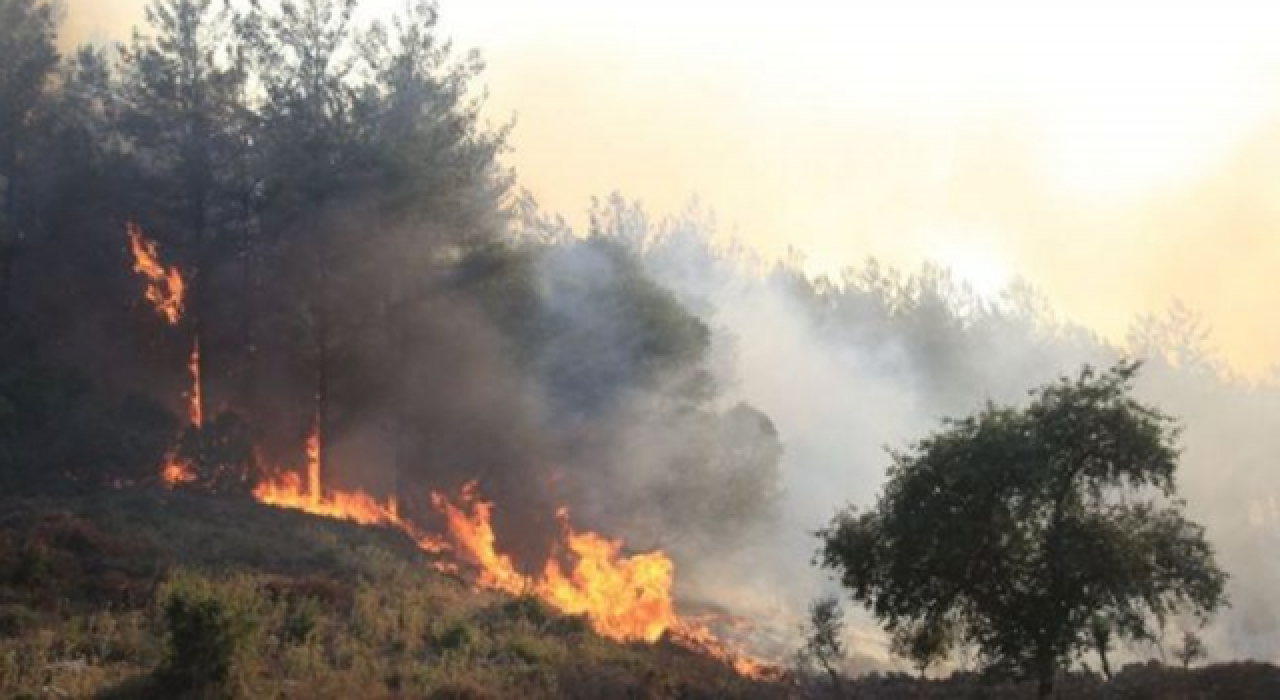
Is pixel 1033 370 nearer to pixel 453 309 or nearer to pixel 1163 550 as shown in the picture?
pixel 453 309

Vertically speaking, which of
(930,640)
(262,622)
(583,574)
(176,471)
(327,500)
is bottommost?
(930,640)

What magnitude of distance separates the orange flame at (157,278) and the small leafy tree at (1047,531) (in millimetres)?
39942

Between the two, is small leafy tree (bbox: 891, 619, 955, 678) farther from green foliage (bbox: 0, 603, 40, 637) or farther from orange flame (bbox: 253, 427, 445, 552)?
orange flame (bbox: 253, 427, 445, 552)

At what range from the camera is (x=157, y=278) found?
5106cm

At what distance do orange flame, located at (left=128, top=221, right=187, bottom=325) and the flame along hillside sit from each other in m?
0.05

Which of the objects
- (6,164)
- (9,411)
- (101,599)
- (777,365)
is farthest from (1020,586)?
(777,365)

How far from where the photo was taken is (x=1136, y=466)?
2047cm

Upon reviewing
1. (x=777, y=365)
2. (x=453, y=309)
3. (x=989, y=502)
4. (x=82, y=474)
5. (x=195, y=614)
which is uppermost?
(x=777, y=365)

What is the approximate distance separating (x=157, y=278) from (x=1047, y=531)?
43652 millimetres

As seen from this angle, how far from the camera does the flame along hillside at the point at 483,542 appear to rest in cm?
4053

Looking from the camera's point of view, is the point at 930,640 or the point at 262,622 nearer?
the point at 262,622

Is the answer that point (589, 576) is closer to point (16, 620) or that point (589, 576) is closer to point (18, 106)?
point (16, 620)

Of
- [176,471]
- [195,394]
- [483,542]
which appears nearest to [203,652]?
[483,542]

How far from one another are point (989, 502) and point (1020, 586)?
2.17 meters
